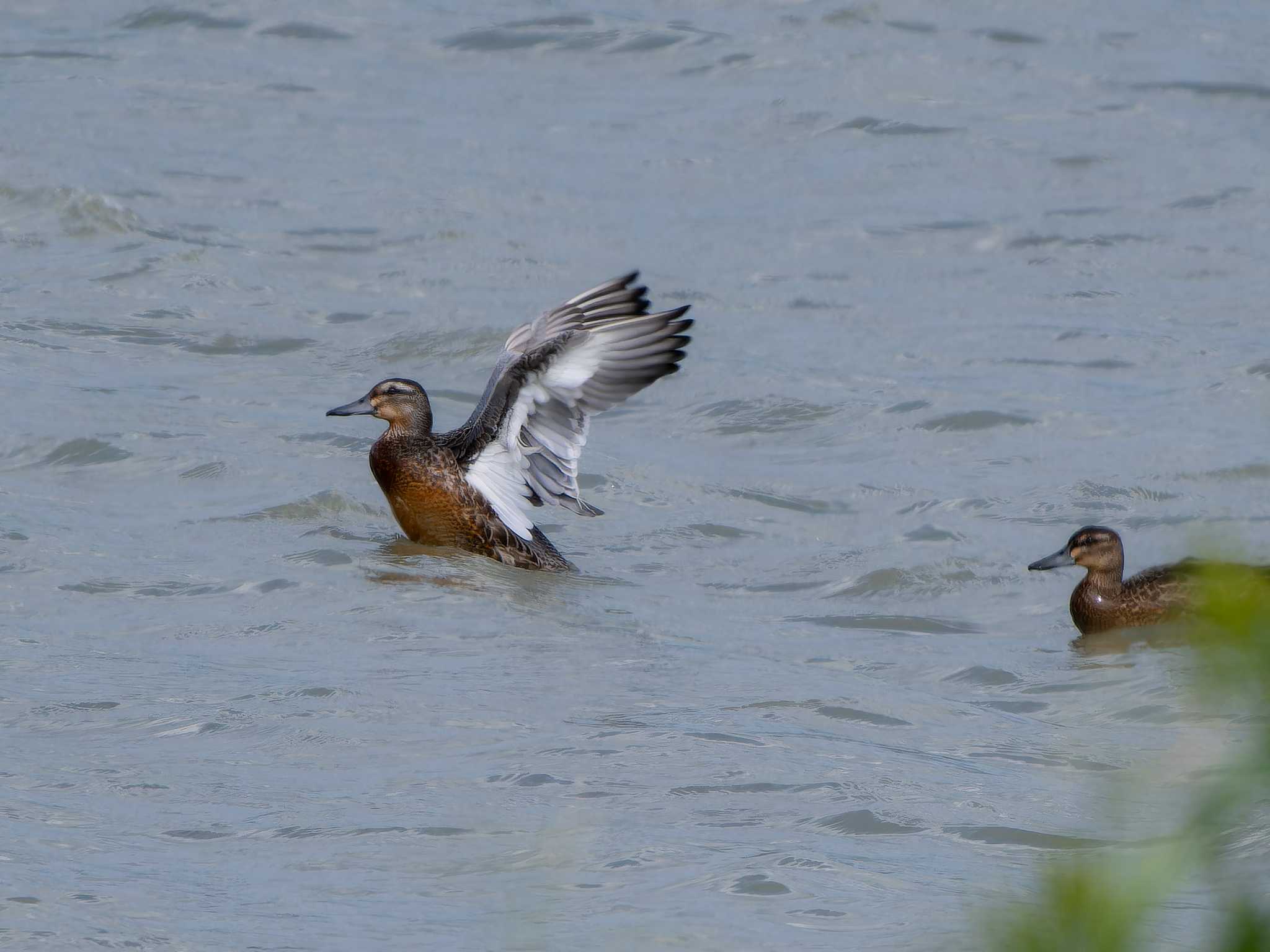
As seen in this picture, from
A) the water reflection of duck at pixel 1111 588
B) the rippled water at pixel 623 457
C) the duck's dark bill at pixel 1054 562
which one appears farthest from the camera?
the duck's dark bill at pixel 1054 562

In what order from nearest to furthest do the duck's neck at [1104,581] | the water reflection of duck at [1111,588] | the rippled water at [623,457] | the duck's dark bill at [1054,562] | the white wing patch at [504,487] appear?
the rippled water at [623,457] → the water reflection of duck at [1111,588] → the duck's neck at [1104,581] → the duck's dark bill at [1054,562] → the white wing patch at [504,487]

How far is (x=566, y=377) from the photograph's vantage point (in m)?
8.74

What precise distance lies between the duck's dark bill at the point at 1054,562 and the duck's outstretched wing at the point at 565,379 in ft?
6.56

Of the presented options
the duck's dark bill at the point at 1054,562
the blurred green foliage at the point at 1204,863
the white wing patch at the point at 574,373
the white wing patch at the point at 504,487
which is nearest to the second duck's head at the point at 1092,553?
the duck's dark bill at the point at 1054,562

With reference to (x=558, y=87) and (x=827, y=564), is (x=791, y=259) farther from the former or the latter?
(x=827, y=564)

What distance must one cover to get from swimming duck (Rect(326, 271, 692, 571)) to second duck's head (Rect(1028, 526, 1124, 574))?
205cm

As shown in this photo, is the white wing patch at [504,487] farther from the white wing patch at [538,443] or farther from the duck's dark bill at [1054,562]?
the duck's dark bill at [1054,562]

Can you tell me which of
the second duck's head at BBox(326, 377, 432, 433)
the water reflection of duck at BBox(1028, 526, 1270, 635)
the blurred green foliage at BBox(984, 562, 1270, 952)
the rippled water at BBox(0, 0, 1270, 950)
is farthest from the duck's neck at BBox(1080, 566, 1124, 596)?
the blurred green foliage at BBox(984, 562, 1270, 952)

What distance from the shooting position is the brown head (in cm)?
895

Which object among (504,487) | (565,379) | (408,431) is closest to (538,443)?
(504,487)

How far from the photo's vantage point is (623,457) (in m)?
11.5

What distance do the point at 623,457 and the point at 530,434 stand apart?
8.05 feet

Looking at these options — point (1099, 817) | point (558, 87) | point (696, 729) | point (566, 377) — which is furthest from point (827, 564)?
point (558, 87)

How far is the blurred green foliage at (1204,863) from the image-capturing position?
3.82 ft
